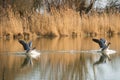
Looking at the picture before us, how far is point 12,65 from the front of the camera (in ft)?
57.0

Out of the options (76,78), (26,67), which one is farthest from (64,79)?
(26,67)

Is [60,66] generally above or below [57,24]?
below

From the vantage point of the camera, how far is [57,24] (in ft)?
103

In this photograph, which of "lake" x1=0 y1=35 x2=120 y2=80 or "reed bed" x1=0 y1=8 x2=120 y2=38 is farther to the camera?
"reed bed" x1=0 y1=8 x2=120 y2=38

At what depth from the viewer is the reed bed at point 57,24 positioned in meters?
30.8

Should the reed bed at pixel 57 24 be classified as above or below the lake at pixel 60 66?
above

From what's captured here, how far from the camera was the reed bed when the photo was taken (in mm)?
30797

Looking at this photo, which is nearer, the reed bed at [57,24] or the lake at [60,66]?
the lake at [60,66]

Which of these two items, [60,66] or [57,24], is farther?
[57,24]

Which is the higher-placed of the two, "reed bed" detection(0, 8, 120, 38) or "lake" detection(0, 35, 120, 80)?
"reed bed" detection(0, 8, 120, 38)

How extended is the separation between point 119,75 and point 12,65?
435 cm

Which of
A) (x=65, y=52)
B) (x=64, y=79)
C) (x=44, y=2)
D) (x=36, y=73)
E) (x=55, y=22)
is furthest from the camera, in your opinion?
(x=44, y=2)

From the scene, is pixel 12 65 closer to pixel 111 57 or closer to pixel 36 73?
pixel 36 73

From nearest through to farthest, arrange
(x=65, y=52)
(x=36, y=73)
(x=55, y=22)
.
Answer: (x=36, y=73) < (x=65, y=52) < (x=55, y=22)
